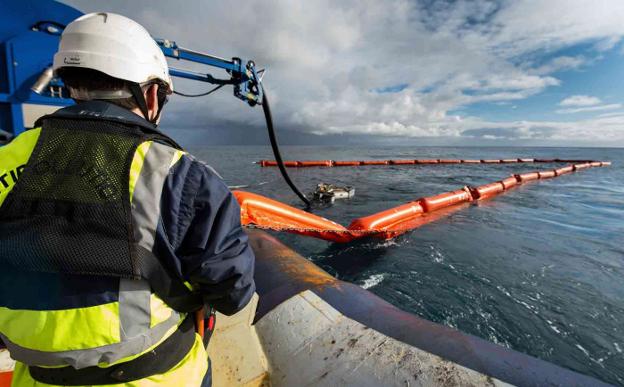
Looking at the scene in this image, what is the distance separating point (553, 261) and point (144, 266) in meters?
8.39

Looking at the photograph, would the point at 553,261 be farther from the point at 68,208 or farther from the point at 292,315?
the point at 68,208

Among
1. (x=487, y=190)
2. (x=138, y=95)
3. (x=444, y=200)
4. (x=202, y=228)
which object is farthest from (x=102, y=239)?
(x=487, y=190)

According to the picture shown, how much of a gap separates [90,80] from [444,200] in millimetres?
11236

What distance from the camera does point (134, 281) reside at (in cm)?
106

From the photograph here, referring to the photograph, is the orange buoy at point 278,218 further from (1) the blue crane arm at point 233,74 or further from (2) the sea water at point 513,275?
(1) the blue crane arm at point 233,74

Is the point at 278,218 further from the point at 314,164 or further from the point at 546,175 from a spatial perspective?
the point at 314,164

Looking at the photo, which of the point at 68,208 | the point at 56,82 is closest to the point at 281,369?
the point at 68,208

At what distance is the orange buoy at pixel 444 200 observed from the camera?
32.6ft

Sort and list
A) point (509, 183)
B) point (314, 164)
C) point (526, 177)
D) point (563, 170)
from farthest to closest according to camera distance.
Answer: point (314, 164) < point (563, 170) < point (526, 177) < point (509, 183)

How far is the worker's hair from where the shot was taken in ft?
4.05

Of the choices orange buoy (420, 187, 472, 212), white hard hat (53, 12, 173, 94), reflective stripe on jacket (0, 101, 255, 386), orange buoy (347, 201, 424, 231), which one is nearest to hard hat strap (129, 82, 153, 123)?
white hard hat (53, 12, 173, 94)

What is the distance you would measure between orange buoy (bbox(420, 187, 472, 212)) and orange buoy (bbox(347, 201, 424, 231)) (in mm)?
340

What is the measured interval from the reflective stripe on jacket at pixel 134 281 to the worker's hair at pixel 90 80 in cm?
15

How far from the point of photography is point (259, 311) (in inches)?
120
